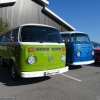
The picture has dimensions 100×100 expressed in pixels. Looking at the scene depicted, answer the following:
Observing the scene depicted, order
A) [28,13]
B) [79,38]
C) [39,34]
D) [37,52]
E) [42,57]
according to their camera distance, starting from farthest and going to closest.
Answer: [28,13]
[79,38]
[39,34]
[42,57]
[37,52]

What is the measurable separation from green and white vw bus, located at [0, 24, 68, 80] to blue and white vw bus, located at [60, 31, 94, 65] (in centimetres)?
192

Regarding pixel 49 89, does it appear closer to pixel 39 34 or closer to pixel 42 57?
pixel 42 57

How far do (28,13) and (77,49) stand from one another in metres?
13.6

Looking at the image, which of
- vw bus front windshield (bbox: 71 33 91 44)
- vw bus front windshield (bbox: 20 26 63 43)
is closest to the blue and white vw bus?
vw bus front windshield (bbox: 71 33 91 44)

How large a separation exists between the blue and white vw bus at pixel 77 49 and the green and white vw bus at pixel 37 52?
6.30 feet

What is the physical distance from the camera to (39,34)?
5.37 meters

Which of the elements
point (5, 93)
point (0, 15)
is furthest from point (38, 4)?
point (5, 93)

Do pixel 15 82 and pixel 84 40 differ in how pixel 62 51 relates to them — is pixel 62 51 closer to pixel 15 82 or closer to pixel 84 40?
pixel 15 82

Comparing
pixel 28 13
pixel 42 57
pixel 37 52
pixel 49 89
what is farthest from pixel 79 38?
pixel 28 13

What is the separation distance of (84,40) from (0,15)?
41.2 ft

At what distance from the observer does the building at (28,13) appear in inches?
693

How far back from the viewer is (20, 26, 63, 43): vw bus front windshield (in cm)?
507

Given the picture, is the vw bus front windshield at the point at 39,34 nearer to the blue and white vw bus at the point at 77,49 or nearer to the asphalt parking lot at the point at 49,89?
the asphalt parking lot at the point at 49,89

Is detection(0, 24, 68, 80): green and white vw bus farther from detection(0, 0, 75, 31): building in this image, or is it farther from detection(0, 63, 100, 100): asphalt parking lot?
detection(0, 0, 75, 31): building
